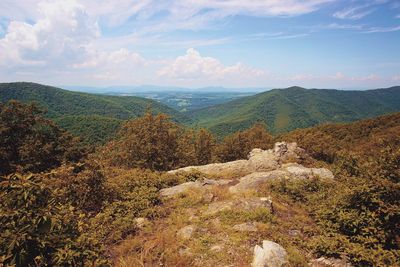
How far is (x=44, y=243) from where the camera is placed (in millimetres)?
5180

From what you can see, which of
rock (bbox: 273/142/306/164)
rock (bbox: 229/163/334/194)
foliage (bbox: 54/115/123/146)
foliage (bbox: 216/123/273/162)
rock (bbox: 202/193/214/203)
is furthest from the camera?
foliage (bbox: 54/115/123/146)

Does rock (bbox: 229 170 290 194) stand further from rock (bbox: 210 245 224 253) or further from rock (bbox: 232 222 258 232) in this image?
rock (bbox: 210 245 224 253)

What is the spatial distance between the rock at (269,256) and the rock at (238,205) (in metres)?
3.12

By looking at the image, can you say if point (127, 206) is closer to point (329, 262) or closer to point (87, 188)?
point (87, 188)

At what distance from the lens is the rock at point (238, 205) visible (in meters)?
11.1

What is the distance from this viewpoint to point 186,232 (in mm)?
9484

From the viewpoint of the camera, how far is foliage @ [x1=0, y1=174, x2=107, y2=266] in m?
5.00

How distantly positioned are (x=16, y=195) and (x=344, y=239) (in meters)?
9.22

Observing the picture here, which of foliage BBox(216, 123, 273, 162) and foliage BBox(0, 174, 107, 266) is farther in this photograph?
foliage BBox(216, 123, 273, 162)

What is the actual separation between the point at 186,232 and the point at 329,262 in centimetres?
476

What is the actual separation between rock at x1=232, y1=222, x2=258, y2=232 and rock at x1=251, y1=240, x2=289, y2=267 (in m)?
1.47

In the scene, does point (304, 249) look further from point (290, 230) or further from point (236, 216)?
point (236, 216)

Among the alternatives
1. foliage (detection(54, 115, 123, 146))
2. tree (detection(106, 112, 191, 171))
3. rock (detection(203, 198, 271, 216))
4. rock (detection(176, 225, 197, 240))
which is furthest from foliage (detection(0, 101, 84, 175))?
foliage (detection(54, 115, 123, 146))

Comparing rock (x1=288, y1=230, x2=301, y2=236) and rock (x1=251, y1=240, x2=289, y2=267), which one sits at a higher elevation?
rock (x1=251, y1=240, x2=289, y2=267)
